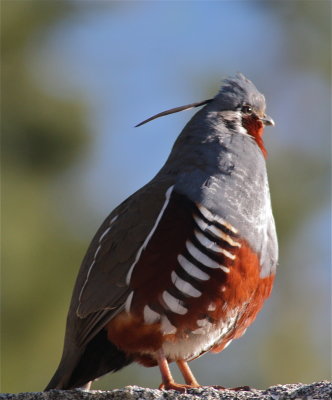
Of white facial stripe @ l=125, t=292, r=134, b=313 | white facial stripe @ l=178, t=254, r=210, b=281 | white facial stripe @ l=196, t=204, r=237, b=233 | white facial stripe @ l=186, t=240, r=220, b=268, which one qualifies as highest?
white facial stripe @ l=196, t=204, r=237, b=233

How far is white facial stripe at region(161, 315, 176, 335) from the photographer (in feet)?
17.6

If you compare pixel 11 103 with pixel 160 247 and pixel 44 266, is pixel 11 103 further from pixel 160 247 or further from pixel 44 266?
pixel 160 247

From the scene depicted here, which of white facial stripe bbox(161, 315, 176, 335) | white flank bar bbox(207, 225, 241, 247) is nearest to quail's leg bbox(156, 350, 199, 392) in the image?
white facial stripe bbox(161, 315, 176, 335)

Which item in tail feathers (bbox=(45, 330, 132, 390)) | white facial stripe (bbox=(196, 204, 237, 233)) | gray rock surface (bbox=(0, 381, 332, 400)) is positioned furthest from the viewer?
tail feathers (bbox=(45, 330, 132, 390))

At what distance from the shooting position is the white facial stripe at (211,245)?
212 inches

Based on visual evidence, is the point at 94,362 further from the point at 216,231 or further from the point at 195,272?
the point at 216,231

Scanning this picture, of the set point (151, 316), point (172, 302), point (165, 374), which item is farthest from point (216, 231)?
point (165, 374)

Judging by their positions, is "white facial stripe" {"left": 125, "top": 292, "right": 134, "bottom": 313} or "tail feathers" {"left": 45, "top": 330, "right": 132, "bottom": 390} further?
"tail feathers" {"left": 45, "top": 330, "right": 132, "bottom": 390}

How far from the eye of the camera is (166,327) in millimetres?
5391

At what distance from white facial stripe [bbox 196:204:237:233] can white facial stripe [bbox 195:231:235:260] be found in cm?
11

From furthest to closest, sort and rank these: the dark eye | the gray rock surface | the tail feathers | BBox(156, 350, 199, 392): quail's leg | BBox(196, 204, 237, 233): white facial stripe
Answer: the dark eye
the tail feathers
BBox(196, 204, 237, 233): white facial stripe
BBox(156, 350, 199, 392): quail's leg
the gray rock surface

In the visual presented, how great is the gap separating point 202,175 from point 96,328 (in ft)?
3.39

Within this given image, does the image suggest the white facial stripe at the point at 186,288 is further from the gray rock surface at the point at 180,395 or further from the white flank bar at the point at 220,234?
the gray rock surface at the point at 180,395

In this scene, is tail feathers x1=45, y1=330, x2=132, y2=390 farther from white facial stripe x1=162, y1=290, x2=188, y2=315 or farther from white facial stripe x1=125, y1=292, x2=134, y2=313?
white facial stripe x1=162, y1=290, x2=188, y2=315
